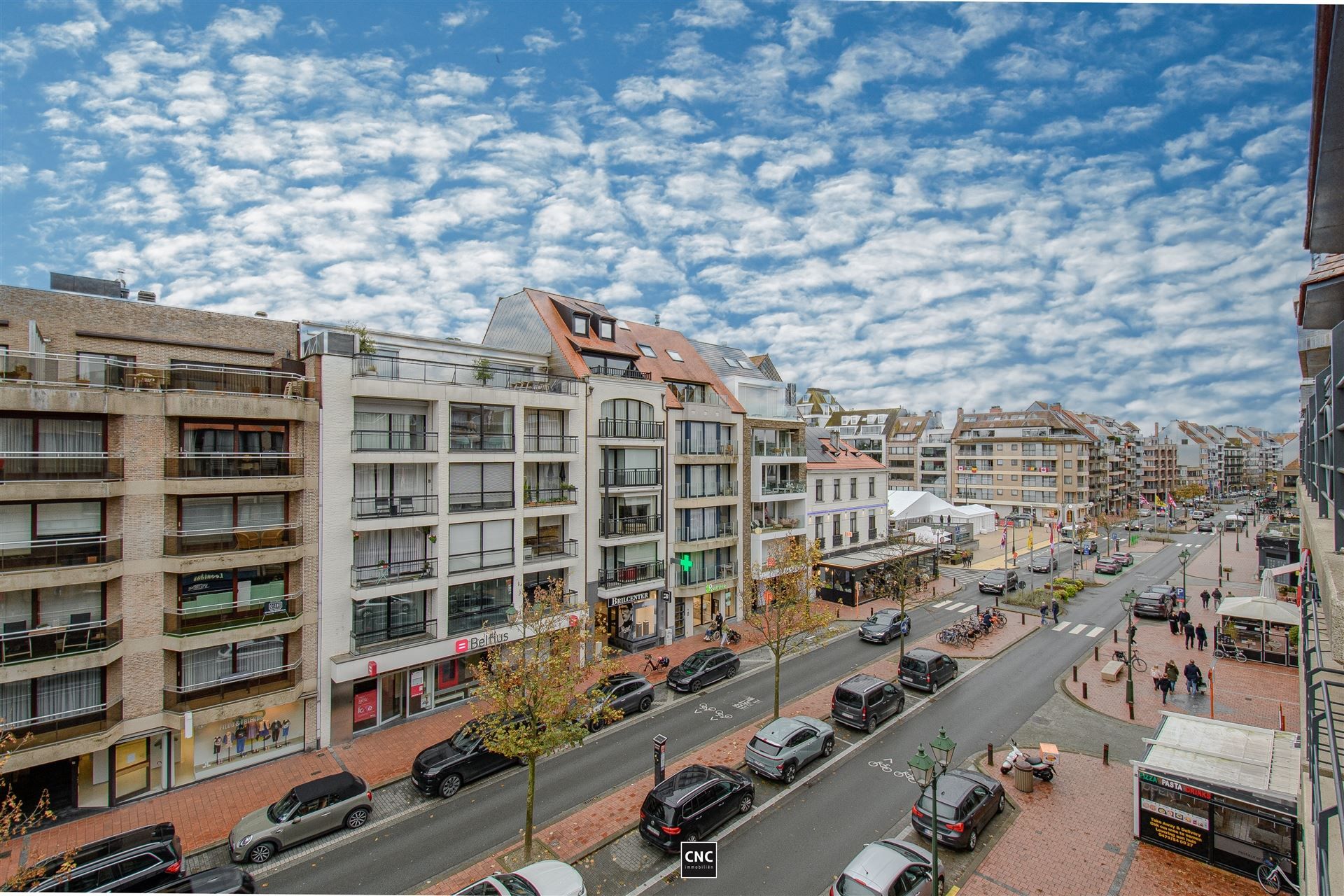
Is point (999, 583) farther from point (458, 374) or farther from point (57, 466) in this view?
point (57, 466)

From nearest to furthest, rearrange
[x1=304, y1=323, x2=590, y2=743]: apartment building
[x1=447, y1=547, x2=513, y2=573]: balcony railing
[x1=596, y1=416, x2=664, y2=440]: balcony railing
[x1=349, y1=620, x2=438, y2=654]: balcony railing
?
[x1=304, y1=323, x2=590, y2=743]: apartment building → [x1=349, y1=620, x2=438, y2=654]: balcony railing → [x1=447, y1=547, x2=513, y2=573]: balcony railing → [x1=596, y1=416, x2=664, y2=440]: balcony railing

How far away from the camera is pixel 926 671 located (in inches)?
1005

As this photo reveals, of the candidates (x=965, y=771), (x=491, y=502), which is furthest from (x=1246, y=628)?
(x=491, y=502)

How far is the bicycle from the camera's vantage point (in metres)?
13.6

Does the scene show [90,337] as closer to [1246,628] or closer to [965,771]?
[965,771]

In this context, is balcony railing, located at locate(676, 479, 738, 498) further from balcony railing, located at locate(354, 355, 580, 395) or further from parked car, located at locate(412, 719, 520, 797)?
parked car, located at locate(412, 719, 520, 797)

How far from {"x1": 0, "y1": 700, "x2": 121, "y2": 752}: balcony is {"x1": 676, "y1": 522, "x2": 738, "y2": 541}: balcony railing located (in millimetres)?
22654

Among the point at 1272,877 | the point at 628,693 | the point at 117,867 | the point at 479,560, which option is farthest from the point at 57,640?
the point at 1272,877

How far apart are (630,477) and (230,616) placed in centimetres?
1668

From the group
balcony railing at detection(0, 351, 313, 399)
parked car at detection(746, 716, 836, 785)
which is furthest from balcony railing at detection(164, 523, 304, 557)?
parked car at detection(746, 716, 836, 785)

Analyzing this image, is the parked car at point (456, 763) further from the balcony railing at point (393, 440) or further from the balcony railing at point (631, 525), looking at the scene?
the balcony railing at point (631, 525)

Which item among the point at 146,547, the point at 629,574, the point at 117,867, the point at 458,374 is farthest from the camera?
the point at 629,574

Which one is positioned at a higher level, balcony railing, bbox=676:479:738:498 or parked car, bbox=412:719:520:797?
balcony railing, bbox=676:479:738:498

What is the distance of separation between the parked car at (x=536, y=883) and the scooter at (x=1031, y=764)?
13337mm
